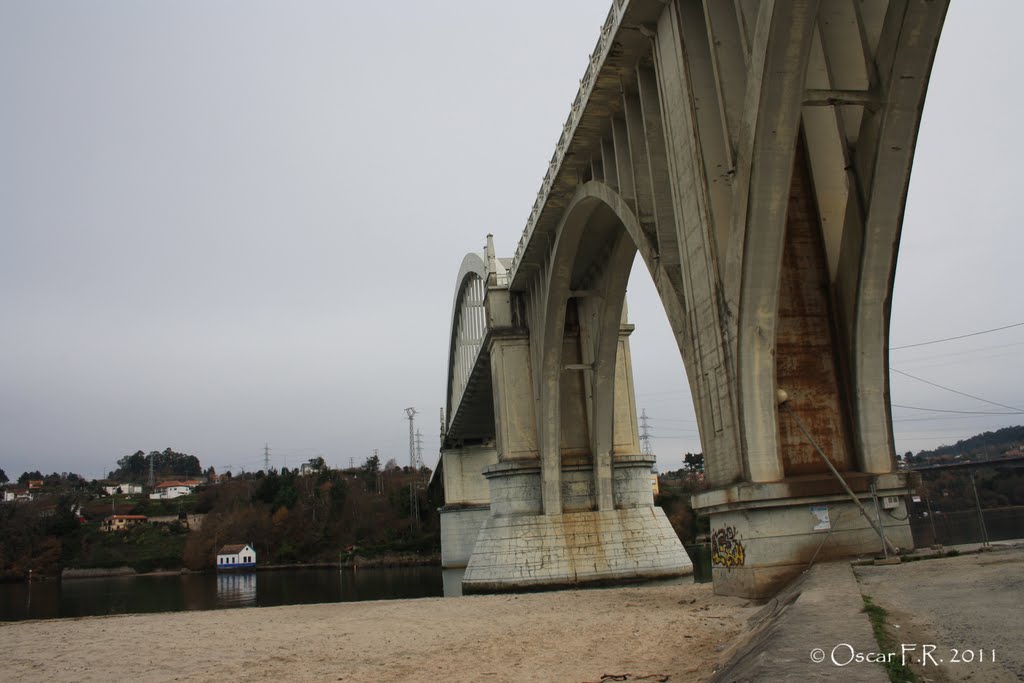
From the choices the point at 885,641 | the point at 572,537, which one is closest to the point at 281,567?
the point at 572,537

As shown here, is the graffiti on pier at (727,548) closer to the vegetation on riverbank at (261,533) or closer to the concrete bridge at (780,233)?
the concrete bridge at (780,233)

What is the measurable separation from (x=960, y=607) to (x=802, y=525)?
5.80 m

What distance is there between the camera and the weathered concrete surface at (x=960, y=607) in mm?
5332

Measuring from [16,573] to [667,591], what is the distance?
85.1 m

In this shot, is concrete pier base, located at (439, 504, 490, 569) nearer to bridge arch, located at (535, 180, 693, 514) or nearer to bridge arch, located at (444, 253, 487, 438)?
bridge arch, located at (444, 253, 487, 438)

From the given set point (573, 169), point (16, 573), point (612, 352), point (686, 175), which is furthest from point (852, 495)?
point (16, 573)

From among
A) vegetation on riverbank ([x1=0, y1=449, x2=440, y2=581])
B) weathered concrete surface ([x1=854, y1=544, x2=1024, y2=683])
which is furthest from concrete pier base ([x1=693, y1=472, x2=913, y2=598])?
vegetation on riverbank ([x1=0, y1=449, x2=440, y2=581])

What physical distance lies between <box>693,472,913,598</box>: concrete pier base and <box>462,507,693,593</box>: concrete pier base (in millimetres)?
18700

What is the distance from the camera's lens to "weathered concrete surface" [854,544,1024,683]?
5332 mm

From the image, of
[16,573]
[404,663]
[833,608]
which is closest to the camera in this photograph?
[833,608]

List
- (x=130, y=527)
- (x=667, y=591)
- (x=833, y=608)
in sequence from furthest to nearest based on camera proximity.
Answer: (x=130, y=527)
(x=667, y=591)
(x=833, y=608)

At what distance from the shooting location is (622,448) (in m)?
34.9

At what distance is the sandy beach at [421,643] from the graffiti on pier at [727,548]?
68 cm

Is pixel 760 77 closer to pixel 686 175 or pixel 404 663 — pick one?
pixel 686 175
